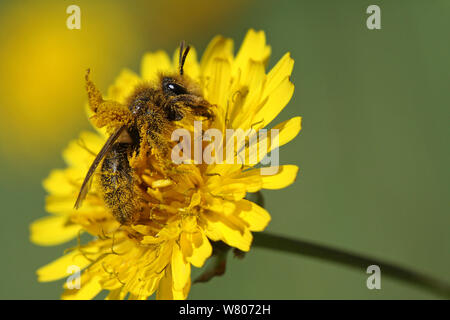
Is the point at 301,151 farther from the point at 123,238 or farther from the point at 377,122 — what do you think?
the point at 123,238

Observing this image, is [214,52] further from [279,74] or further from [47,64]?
[47,64]

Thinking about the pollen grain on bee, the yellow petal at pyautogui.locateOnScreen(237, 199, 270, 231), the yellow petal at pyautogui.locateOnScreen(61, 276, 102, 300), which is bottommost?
the yellow petal at pyautogui.locateOnScreen(61, 276, 102, 300)

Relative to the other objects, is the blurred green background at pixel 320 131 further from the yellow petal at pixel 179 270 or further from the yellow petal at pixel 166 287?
the yellow petal at pixel 179 270

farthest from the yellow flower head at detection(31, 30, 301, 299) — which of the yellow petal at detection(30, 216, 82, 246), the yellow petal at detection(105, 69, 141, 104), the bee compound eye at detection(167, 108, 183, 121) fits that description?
the yellow petal at detection(105, 69, 141, 104)

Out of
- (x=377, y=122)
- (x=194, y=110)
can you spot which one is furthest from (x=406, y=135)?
(x=194, y=110)

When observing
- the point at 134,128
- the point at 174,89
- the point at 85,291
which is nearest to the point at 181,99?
the point at 174,89

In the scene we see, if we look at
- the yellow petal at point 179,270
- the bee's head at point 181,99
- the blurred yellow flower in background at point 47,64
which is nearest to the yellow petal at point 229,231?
the yellow petal at point 179,270

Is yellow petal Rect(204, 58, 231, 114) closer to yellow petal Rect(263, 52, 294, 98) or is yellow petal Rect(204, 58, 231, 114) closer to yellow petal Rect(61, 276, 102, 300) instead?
yellow petal Rect(263, 52, 294, 98)
